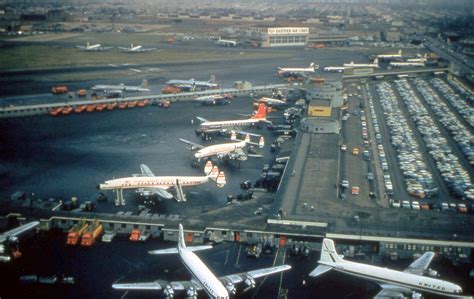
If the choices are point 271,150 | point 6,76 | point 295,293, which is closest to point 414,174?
point 271,150

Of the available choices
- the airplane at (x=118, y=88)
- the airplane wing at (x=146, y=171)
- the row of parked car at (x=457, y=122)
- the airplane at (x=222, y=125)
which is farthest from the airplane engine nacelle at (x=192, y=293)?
the airplane at (x=118, y=88)

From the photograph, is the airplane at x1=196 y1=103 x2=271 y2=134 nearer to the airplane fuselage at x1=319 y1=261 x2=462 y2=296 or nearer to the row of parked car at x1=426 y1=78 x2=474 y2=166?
Result: the row of parked car at x1=426 y1=78 x2=474 y2=166

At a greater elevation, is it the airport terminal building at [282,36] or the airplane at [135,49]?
the airport terminal building at [282,36]

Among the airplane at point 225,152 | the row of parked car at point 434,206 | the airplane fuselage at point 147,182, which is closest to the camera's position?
the row of parked car at point 434,206

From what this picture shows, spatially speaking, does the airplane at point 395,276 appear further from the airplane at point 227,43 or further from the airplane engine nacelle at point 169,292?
the airplane at point 227,43

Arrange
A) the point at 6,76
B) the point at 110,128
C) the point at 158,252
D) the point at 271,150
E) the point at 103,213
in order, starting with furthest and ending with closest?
the point at 6,76 → the point at 110,128 → the point at 271,150 → the point at 103,213 → the point at 158,252

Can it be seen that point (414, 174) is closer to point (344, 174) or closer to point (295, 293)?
point (344, 174)

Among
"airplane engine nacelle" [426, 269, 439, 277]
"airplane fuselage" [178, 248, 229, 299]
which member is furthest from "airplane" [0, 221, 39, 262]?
"airplane engine nacelle" [426, 269, 439, 277]
